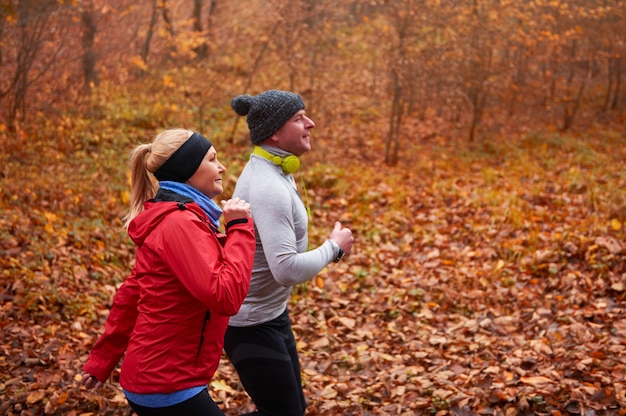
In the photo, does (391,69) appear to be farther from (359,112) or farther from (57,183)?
(57,183)

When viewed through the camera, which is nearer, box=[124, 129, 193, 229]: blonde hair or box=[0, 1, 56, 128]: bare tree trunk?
box=[124, 129, 193, 229]: blonde hair

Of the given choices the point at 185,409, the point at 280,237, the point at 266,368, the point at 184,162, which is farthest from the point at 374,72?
the point at 185,409

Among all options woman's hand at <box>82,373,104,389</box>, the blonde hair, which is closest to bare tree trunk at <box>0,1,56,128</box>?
the blonde hair

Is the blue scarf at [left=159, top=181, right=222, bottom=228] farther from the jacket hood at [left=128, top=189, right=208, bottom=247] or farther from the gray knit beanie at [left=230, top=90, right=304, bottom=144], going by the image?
the gray knit beanie at [left=230, top=90, right=304, bottom=144]

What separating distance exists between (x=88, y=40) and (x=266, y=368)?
1277 cm

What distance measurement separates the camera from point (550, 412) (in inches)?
170

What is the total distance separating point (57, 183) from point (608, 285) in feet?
27.3

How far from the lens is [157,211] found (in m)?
2.53

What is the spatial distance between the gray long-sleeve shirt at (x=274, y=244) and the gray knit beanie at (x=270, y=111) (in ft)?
0.38

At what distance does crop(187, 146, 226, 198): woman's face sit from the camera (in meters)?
2.74

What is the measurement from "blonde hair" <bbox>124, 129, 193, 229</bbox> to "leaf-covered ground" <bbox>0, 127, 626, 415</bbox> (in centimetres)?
267

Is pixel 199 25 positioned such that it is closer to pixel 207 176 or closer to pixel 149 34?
pixel 149 34

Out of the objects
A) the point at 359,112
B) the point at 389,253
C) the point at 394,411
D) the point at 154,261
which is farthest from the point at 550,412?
the point at 359,112

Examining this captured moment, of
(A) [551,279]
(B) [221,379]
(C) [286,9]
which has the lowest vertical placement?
(B) [221,379]
